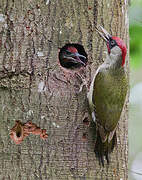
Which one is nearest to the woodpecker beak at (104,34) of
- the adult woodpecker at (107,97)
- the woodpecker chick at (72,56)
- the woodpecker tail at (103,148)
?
the adult woodpecker at (107,97)

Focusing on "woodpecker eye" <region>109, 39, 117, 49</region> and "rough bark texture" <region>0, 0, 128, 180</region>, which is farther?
"woodpecker eye" <region>109, 39, 117, 49</region>

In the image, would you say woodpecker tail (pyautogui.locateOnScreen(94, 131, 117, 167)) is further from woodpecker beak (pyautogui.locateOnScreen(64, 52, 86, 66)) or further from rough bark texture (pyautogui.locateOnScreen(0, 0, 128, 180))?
woodpecker beak (pyautogui.locateOnScreen(64, 52, 86, 66))

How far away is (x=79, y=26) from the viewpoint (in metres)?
4.32

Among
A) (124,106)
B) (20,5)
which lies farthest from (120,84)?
(20,5)

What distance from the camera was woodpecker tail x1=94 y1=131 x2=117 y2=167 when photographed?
13.9ft

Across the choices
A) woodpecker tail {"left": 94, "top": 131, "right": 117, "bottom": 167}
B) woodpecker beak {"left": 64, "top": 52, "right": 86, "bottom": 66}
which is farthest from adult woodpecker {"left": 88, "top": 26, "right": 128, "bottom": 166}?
woodpecker beak {"left": 64, "top": 52, "right": 86, "bottom": 66}

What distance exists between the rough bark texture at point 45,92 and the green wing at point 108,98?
0.13 meters

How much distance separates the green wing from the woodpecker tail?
0.13 m

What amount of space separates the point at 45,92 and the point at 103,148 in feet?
2.26

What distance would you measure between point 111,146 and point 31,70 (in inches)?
37.6

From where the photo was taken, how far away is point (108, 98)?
4418 mm

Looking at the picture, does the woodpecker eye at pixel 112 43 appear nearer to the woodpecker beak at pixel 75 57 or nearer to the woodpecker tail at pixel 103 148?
the woodpecker beak at pixel 75 57

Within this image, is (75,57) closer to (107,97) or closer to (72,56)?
(72,56)

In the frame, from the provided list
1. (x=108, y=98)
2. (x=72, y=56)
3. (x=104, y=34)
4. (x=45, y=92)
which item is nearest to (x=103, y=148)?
(x=108, y=98)
